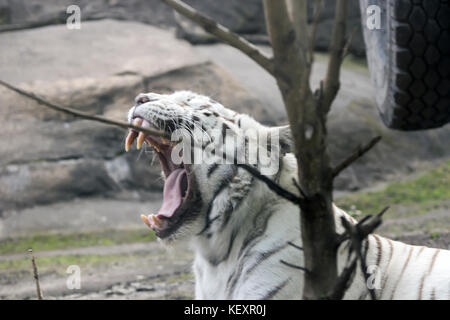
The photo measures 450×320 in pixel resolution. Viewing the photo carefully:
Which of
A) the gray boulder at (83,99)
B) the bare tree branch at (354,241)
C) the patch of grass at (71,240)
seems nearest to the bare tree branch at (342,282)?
the bare tree branch at (354,241)

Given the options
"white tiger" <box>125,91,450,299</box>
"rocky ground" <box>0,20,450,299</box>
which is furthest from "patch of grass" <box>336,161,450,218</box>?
"white tiger" <box>125,91,450,299</box>

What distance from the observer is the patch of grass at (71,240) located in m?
5.62

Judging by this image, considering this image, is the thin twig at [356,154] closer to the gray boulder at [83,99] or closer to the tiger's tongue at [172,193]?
the tiger's tongue at [172,193]

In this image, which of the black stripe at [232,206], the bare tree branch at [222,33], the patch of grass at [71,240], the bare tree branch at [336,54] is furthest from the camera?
the patch of grass at [71,240]

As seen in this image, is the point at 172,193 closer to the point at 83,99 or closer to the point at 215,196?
the point at 215,196

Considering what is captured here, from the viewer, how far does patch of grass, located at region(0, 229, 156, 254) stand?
5.62m

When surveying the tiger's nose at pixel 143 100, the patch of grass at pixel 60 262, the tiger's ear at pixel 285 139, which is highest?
the tiger's nose at pixel 143 100

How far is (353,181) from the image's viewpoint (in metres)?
7.04

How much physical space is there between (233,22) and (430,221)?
5469 mm

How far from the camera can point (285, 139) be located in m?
2.65

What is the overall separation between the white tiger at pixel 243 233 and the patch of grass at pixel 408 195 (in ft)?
11.2

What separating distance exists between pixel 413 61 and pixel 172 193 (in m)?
1.59
